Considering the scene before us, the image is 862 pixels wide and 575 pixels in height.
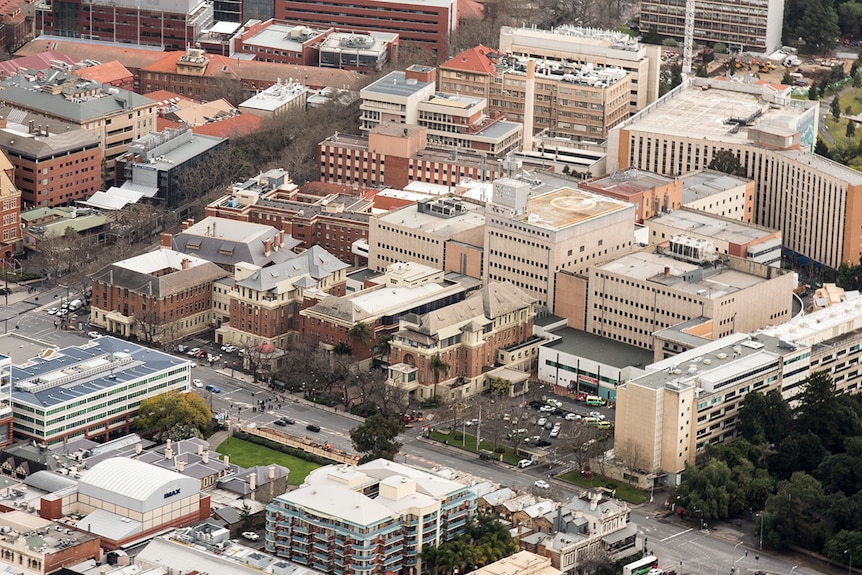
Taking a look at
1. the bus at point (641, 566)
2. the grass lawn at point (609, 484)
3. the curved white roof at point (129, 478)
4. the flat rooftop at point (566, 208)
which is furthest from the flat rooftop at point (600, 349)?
the curved white roof at point (129, 478)

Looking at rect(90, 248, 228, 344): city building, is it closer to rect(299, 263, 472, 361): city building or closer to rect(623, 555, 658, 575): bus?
rect(299, 263, 472, 361): city building

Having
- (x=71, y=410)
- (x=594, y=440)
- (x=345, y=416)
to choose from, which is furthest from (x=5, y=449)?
(x=594, y=440)

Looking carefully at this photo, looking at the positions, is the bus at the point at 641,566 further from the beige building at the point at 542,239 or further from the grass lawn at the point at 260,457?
the beige building at the point at 542,239

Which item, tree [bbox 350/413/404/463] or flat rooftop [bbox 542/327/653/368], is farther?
flat rooftop [bbox 542/327/653/368]

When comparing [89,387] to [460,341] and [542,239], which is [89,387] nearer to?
[460,341]

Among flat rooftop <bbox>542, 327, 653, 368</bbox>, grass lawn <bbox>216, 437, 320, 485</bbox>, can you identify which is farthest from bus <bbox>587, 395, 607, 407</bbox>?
grass lawn <bbox>216, 437, 320, 485</bbox>

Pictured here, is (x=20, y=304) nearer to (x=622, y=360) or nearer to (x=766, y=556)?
(x=622, y=360)

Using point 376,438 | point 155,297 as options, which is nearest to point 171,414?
point 376,438
